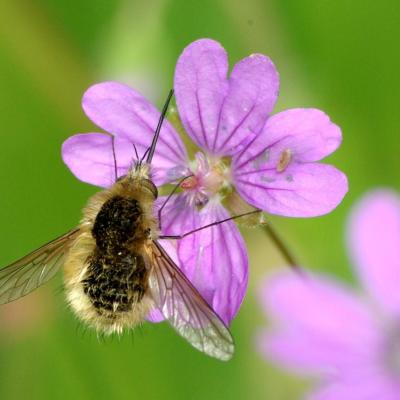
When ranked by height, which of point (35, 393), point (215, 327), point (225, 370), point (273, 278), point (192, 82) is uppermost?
point (192, 82)

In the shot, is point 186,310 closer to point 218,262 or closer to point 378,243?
point 218,262

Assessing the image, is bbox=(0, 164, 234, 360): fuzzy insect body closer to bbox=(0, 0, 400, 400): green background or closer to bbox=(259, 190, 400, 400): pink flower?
bbox=(259, 190, 400, 400): pink flower

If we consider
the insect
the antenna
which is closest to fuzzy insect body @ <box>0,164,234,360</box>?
the insect

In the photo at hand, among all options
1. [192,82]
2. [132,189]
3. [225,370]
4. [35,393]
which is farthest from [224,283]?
[35,393]

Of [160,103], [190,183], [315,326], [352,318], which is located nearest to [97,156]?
[190,183]

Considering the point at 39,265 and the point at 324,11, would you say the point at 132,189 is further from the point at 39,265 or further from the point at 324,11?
the point at 324,11

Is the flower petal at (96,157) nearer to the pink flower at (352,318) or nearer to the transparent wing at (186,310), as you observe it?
the transparent wing at (186,310)
